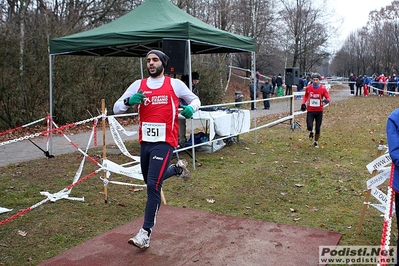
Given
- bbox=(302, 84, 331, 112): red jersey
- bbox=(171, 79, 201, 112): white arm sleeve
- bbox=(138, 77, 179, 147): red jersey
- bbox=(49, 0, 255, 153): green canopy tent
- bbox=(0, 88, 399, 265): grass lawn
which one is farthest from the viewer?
bbox=(302, 84, 331, 112): red jersey

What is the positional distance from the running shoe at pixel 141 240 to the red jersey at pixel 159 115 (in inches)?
39.5

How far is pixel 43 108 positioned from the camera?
49.2ft

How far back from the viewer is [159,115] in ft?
14.3

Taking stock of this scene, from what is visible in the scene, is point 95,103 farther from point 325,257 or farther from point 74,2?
point 325,257

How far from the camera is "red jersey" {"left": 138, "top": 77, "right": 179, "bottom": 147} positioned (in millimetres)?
4332

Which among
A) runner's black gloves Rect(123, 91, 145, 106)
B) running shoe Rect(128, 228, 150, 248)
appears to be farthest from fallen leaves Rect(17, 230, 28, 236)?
runner's black gloves Rect(123, 91, 145, 106)

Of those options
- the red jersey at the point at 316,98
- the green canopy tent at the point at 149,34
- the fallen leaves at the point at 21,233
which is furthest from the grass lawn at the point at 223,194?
the green canopy tent at the point at 149,34

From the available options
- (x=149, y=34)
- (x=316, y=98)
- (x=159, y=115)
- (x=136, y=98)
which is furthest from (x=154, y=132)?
(x=316, y=98)

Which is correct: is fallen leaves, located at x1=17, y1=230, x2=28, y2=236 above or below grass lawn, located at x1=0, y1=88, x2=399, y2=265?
below

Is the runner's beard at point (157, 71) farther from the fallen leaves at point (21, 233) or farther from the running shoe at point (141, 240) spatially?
the fallen leaves at point (21, 233)

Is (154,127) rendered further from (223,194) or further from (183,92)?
(223,194)

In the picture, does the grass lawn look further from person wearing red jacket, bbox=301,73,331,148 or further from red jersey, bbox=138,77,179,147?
red jersey, bbox=138,77,179,147

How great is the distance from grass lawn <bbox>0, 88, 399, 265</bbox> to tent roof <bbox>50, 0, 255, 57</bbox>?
264 cm

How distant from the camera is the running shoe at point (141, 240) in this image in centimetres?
423
